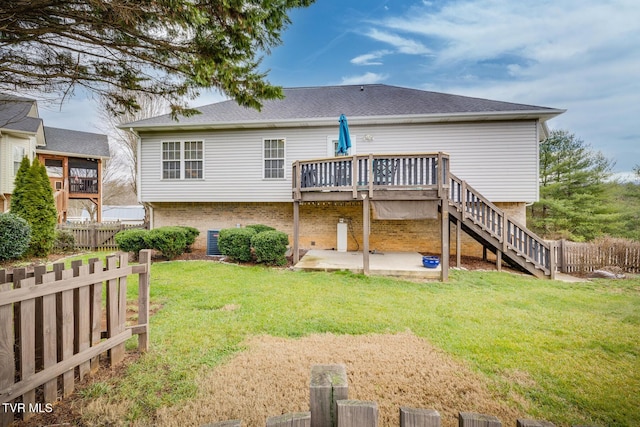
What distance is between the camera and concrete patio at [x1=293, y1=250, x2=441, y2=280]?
7605 millimetres

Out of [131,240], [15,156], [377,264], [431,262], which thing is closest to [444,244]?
[431,262]

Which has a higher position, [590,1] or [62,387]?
[590,1]

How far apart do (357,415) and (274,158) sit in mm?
10799

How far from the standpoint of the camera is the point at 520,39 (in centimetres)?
1177

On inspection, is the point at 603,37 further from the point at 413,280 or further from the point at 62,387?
the point at 62,387

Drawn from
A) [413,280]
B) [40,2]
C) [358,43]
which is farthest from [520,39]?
[40,2]

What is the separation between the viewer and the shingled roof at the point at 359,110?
389 inches

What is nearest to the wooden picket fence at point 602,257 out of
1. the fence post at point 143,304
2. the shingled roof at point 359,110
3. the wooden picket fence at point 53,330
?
the shingled roof at point 359,110

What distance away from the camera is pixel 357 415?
106 cm

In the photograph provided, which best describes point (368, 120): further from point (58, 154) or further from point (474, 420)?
point (58, 154)

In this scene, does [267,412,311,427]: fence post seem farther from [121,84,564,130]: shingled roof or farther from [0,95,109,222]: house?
[0,95,109,222]: house

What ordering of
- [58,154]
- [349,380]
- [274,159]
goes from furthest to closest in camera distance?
[58,154] → [274,159] → [349,380]

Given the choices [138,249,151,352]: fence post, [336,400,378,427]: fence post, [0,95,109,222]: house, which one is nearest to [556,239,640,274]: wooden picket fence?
[336,400,378,427]: fence post

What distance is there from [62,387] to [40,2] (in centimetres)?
425
